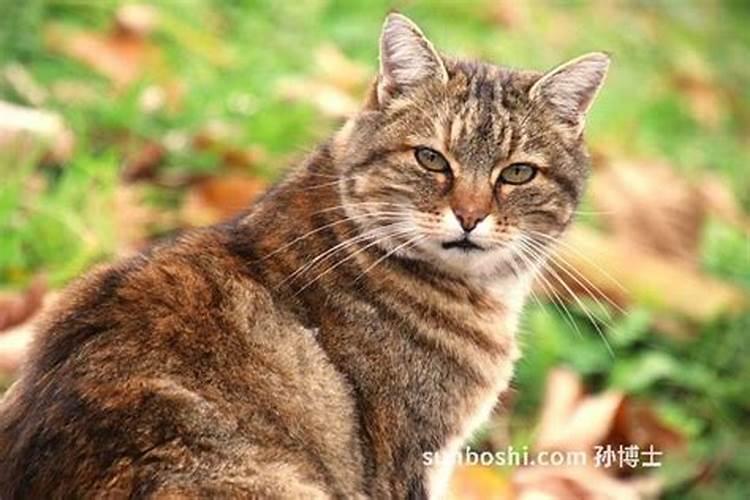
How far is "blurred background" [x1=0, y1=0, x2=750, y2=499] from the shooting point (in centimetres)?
492

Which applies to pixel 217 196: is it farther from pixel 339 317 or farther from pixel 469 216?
pixel 469 216

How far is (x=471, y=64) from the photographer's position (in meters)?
3.95

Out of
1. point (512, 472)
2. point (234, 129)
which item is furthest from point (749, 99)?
point (512, 472)

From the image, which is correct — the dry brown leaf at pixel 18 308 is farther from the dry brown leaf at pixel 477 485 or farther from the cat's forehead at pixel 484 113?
the cat's forehead at pixel 484 113

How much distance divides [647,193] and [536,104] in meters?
2.82

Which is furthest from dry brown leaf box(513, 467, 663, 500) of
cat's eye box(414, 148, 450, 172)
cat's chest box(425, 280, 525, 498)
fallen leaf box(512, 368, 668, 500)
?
cat's eye box(414, 148, 450, 172)

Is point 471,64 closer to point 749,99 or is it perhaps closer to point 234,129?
point 234,129

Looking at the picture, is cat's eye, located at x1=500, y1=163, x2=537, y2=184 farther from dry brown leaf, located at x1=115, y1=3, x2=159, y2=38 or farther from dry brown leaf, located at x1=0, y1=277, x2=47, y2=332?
dry brown leaf, located at x1=115, y1=3, x2=159, y2=38

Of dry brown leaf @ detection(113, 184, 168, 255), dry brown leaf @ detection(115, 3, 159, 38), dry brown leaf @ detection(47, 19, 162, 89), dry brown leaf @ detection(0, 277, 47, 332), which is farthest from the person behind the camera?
dry brown leaf @ detection(115, 3, 159, 38)

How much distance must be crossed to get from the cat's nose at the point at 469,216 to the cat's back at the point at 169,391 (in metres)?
0.44

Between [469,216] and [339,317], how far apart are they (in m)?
0.39

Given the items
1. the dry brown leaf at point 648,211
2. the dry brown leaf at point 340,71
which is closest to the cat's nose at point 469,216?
the dry brown leaf at point 648,211

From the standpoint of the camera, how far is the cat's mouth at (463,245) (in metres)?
3.70

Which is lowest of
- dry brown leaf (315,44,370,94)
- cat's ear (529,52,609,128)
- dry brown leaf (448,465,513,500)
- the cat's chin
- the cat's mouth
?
dry brown leaf (448,465,513,500)
